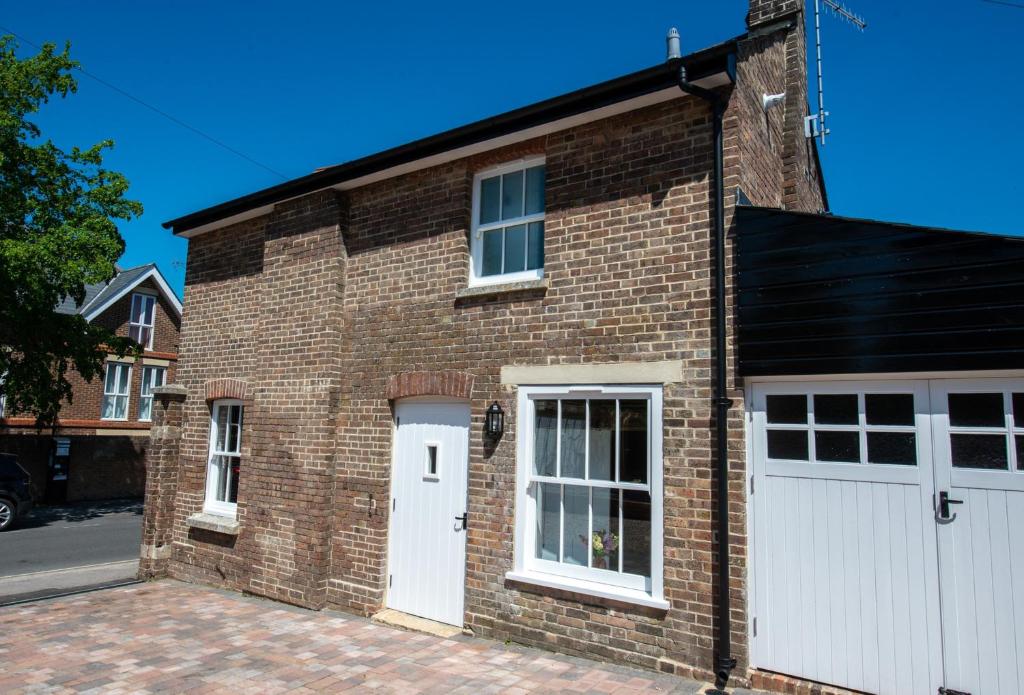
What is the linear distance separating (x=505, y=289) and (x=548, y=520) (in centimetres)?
239

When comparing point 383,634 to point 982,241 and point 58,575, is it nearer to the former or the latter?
point 982,241

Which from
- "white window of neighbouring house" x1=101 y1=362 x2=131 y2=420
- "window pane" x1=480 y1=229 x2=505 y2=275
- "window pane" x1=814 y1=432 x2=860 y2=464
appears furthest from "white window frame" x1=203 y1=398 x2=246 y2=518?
"white window of neighbouring house" x1=101 y1=362 x2=131 y2=420

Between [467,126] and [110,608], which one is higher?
[467,126]

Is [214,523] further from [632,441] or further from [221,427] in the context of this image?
[632,441]

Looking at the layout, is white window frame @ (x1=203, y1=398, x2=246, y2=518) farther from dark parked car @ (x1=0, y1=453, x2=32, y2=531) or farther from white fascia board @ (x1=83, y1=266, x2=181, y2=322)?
white fascia board @ (x1=83, y1=266, x2=181, y2=322)

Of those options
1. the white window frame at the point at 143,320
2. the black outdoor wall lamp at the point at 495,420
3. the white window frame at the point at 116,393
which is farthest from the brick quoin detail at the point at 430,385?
the white window frame at the point at 143,320

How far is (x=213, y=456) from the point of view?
32.8ft

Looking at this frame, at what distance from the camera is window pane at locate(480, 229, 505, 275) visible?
24.7ft

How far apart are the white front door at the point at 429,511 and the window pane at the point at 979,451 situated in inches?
174

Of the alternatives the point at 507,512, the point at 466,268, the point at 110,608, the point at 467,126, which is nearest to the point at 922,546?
the point at 507,512

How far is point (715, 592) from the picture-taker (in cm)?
548

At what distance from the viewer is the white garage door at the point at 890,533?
4.65m

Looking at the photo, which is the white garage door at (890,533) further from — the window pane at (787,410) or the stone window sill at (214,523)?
the stone window sill at (214,523)

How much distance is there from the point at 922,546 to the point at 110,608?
860 centimetres
